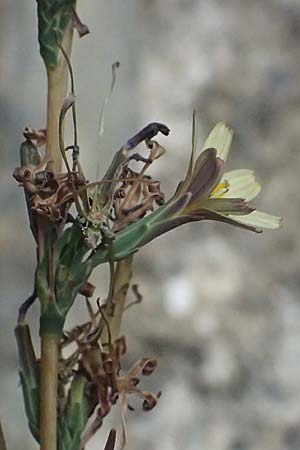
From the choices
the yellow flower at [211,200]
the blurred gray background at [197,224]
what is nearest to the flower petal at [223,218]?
the yellow flower at [211,200]

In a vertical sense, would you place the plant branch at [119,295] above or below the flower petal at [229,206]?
below

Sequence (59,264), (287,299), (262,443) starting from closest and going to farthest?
(59,264) → (262,443) → (287,299)

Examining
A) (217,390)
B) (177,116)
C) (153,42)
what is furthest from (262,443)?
(153,42)

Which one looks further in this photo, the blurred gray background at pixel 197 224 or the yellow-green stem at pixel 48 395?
the blurred gray background at pixel 197 224

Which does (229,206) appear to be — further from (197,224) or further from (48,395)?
(197,224)

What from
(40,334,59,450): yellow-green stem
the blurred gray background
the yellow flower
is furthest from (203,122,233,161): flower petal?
the blurred gray background

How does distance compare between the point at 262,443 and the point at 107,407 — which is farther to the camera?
the point at 262,443

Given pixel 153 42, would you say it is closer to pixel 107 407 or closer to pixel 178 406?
pixel 178 406

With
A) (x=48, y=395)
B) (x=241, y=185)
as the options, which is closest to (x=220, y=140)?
(x=241, y=185)

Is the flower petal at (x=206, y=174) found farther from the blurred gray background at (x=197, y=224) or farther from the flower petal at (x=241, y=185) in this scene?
the blurred gray background at (x=197, y=224)
